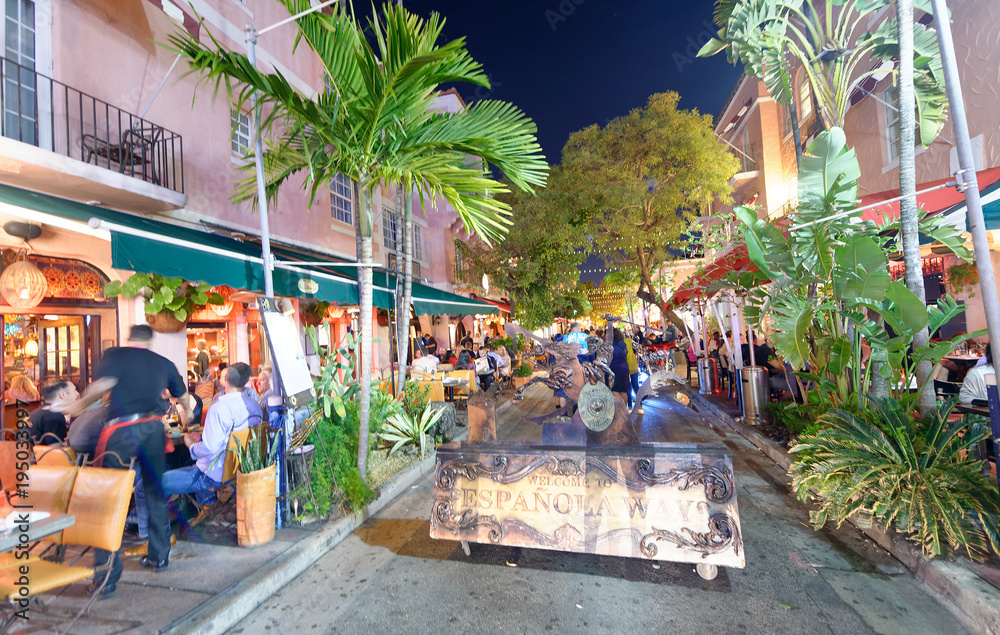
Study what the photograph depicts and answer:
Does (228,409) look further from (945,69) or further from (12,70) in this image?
(945,69)

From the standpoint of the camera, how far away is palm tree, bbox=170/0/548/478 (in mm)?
4562

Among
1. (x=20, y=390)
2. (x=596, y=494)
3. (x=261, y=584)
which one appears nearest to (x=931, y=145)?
(x=596, y=494)

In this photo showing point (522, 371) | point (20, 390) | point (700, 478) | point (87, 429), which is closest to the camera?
point (700, 478)

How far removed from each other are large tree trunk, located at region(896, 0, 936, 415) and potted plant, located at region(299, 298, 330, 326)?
10405mm

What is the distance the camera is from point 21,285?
559 cm

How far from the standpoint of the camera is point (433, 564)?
13.4 ft

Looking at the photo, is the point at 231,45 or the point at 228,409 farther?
the point at 231,45

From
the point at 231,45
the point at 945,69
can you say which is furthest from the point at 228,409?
the point at 231,45

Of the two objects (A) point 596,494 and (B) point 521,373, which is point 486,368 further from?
(A) point 596,494

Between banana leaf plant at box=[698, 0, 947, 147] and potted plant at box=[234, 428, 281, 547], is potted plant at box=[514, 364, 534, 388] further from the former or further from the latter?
potted plant at box=[234, 428, 281, 547]

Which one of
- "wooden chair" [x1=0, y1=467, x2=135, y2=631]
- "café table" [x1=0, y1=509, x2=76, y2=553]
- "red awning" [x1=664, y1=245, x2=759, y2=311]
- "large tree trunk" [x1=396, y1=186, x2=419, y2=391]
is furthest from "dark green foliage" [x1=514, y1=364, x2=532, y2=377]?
"café table" [x1=0, y1=509, x2=76, y2=553]

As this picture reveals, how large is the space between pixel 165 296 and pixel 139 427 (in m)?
3.75

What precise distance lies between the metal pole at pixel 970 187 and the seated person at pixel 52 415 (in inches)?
323

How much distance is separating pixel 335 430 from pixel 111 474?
2.20 meters
